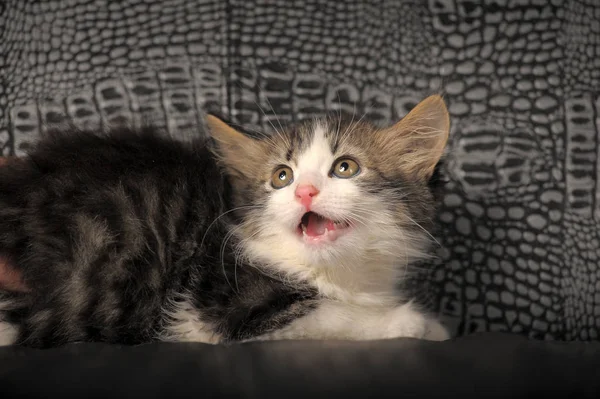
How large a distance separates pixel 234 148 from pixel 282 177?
0.68 ft

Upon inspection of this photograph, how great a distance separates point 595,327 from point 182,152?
135 centimetres

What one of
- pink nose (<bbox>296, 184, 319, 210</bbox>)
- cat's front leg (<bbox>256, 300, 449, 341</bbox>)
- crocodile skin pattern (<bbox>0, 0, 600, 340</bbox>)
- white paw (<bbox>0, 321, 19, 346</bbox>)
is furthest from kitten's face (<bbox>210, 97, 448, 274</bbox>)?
white paw (<bbox>0, 321, 19, 346</bbox>)

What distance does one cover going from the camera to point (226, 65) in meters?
2.02

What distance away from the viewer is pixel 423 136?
1537 millimetres

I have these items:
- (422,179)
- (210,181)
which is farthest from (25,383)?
(422,179)

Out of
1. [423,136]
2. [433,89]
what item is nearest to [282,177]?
[423,136]

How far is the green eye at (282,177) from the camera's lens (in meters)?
1.49

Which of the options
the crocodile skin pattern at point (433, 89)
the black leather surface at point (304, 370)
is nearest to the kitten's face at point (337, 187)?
the black leather surface at point (304, 370)

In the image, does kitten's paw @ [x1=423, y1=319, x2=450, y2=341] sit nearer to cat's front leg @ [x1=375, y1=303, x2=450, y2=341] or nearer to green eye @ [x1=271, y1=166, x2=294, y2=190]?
cat's front leg @ [x1=375, y1=303, x2=450, y2=341]

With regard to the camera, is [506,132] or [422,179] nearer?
[422,179]

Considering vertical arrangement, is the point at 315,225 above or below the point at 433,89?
below

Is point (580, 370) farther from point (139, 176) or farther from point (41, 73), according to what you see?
point (41, 73)

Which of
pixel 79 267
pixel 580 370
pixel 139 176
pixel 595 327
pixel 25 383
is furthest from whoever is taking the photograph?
pixel 595 327

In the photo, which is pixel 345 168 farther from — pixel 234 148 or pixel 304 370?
pixel 304 370
